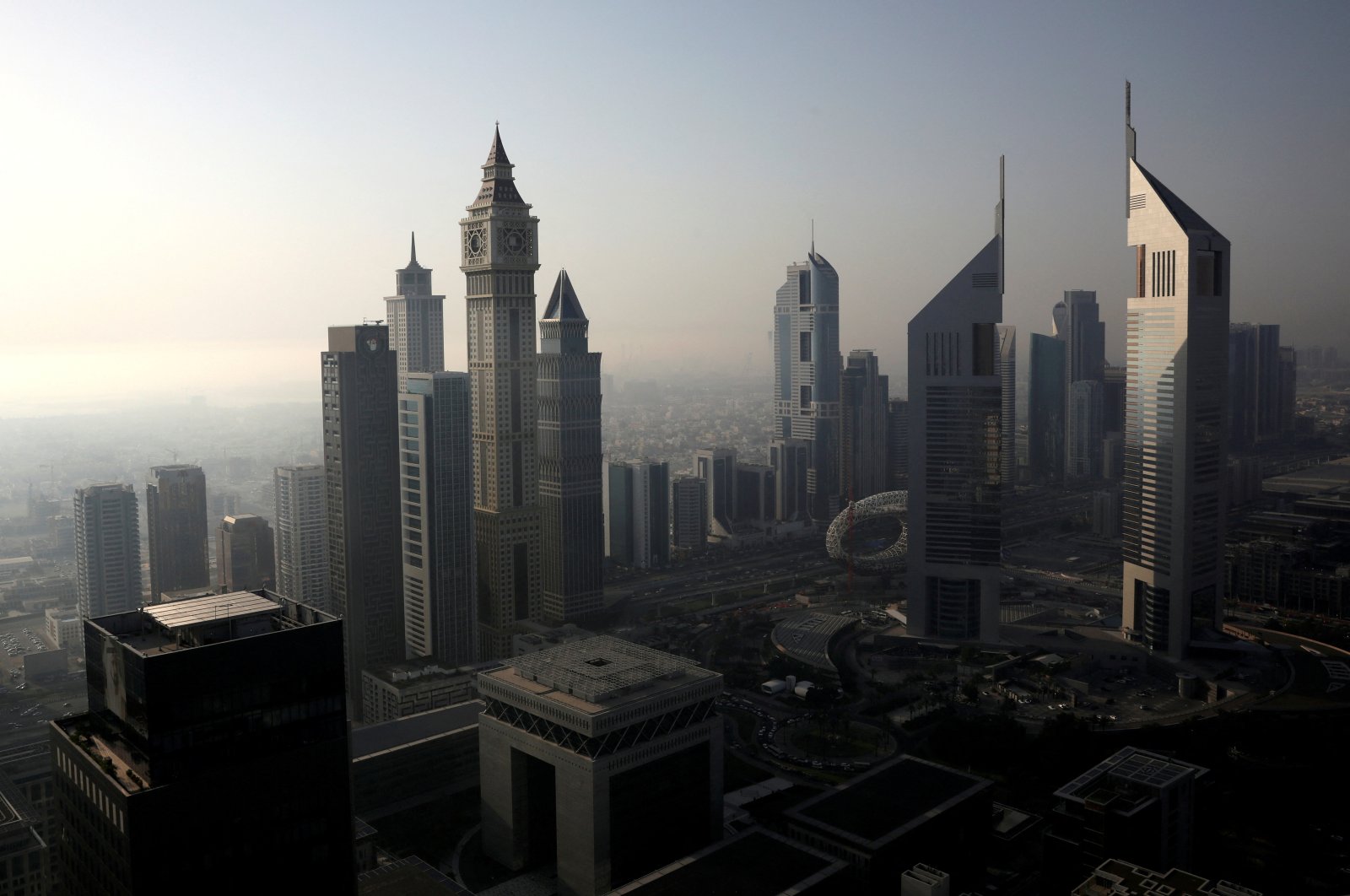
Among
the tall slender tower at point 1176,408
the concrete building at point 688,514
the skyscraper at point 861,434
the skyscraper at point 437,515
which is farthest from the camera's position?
the skyscraper at point 861,434

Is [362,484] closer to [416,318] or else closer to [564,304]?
[564,304]

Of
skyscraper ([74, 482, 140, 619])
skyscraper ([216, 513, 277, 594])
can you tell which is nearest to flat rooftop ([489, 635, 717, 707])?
skyscraper ([74, 482, 140, 619])

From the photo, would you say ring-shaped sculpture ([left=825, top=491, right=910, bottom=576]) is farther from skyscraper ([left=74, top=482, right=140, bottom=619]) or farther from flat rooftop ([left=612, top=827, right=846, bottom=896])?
skyscraper ([left=74, top=482, right=140, bottom=619])

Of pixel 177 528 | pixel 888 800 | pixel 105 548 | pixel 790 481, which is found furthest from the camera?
pixel 790 481

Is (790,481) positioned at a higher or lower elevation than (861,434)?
lower

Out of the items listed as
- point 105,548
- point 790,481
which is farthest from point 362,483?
point 790,481

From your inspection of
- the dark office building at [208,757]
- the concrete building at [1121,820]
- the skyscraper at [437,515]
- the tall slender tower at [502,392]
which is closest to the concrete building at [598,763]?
the concrete building at [1121,820]

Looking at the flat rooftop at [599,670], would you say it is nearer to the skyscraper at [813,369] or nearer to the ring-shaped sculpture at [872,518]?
the ring-shaped sculpture at [872,518]

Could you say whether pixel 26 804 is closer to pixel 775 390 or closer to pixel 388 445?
pixel 388 445

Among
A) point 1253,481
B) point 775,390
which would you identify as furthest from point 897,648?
point 775,390
